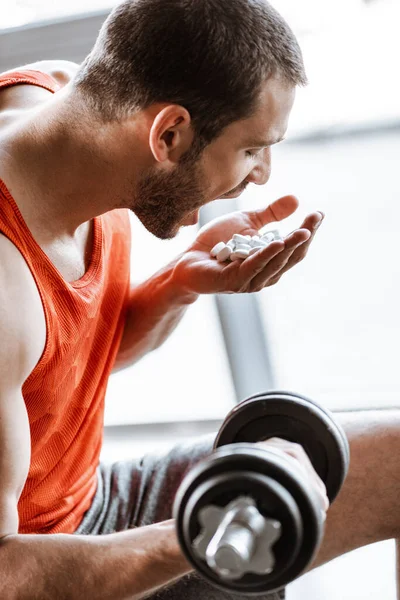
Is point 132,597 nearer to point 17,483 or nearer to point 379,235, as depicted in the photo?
point 17,483

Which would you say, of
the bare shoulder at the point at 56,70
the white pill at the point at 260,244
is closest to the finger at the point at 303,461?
the white pill at the point at 260,244

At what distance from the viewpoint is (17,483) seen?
104 centimetres

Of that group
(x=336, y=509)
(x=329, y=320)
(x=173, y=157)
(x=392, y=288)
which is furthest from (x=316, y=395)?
(x=173, y=157)

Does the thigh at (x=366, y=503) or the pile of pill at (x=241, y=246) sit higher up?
the pile of pill at (x=241, y=246)

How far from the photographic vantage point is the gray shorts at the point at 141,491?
52.9 inches

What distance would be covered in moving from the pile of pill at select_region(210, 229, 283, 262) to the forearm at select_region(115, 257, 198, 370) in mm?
114

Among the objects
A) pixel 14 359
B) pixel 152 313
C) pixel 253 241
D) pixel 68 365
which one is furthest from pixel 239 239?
pixel 14 359

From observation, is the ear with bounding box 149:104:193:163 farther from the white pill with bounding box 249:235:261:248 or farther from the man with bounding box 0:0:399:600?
the white pill with bounding box 249:235:261:248

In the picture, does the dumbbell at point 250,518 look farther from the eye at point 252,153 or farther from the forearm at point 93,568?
the eye at point 252,153

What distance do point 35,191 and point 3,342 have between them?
0.83 feet

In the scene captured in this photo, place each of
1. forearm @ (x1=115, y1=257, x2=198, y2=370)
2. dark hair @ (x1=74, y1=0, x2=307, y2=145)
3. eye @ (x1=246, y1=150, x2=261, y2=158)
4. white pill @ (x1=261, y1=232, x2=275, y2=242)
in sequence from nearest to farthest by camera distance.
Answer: dark hair @ (x1=74, y1=0, x2=307, y2=145), eye @ (x1=246, y1=150, x2=261, y2=158), white pill @ (x1=261, y1=232, x2=275, y2=242), forearm @ (x1=115, y1=257, x2=198, y2=370)

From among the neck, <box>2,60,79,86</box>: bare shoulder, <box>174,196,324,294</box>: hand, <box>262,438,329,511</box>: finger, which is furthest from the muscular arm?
<box>2,60,79,86</box>: bare shoulder

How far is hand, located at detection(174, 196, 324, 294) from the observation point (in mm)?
1142

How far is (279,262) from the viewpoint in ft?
3.84
